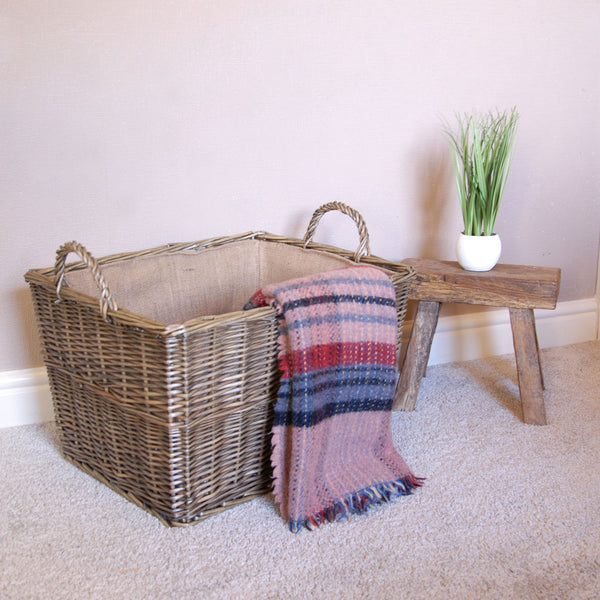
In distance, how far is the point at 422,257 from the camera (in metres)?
1.69

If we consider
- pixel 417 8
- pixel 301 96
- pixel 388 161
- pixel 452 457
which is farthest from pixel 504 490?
pixel 417 8

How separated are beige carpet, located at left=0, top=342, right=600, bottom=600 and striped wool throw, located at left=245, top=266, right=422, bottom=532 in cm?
5

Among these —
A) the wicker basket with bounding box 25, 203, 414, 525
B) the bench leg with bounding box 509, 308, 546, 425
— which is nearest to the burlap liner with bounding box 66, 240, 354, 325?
the wicker basket with bounding box 25, 203, 414, 525

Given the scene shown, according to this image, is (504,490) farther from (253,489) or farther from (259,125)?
(259,125)

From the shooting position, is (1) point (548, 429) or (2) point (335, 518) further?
(1) point (548, 429)

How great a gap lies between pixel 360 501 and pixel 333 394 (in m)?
0.18

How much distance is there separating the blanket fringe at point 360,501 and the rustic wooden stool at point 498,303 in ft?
1.10

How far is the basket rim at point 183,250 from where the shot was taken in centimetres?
95

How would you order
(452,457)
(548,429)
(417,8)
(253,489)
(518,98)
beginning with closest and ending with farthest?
(253,489) → (452,457) → (548,429) → (417,8) → (518,98)

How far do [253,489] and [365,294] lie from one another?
0.38 m

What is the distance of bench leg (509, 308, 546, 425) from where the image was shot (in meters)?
1.40

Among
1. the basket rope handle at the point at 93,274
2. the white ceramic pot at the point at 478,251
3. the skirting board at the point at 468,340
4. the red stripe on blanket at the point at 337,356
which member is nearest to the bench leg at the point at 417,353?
the white ceramic pot at the point at 478,251

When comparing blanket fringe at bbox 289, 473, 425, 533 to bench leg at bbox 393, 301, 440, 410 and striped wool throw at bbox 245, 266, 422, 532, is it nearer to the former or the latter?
striped wool throw at bbox 245, 266, 422, 532

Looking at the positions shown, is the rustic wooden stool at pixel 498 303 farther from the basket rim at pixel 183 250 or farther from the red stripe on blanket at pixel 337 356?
Result: the red stripe on blanket at pixel 337 356
